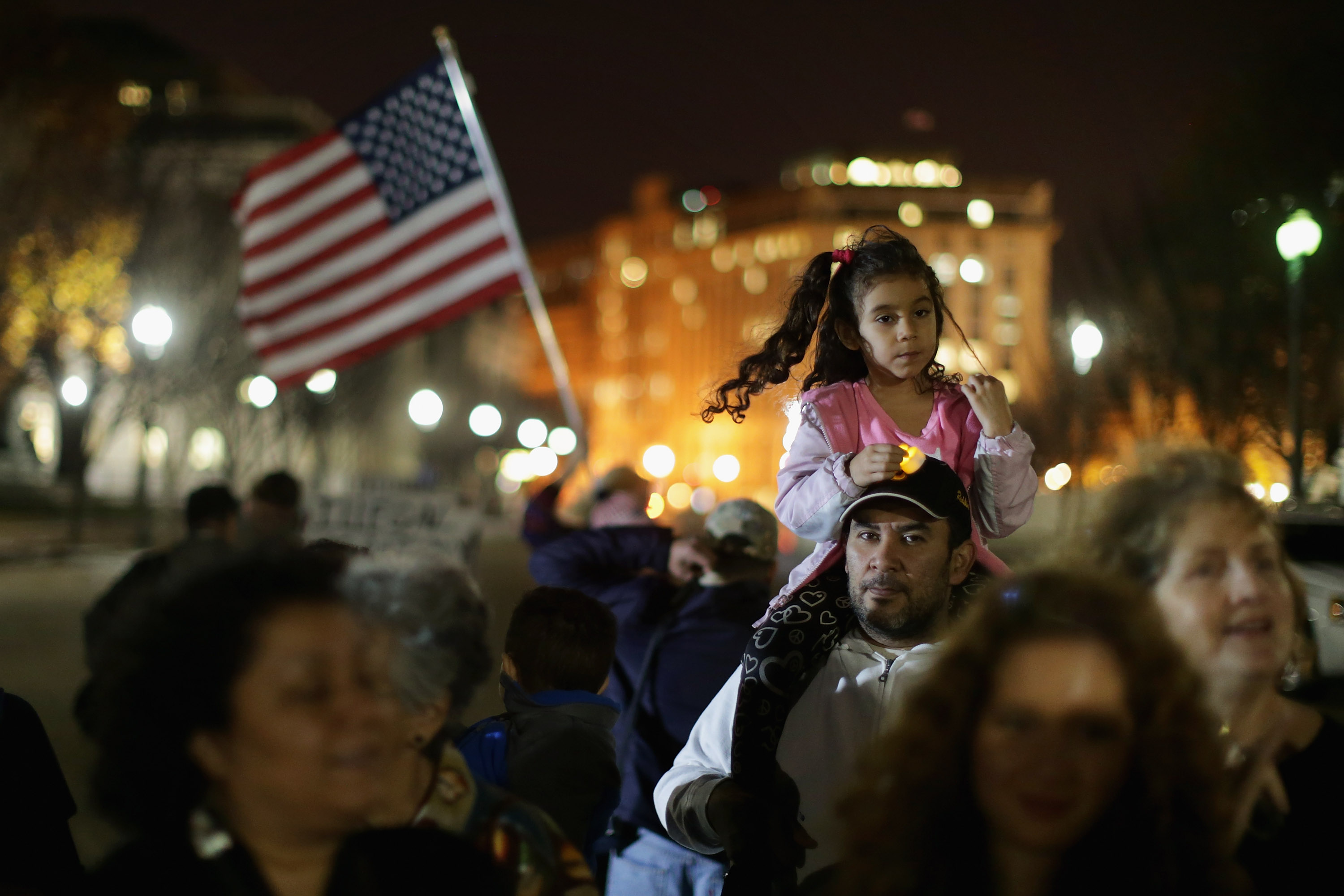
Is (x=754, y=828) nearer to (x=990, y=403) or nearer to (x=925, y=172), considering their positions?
(x=990, y=403)

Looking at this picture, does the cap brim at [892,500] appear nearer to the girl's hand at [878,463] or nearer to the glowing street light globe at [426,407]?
the girl's hand at [878,463]

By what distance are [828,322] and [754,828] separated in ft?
4.98

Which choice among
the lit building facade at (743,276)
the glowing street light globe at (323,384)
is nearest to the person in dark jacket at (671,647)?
the glowing street light globe at (323,384)

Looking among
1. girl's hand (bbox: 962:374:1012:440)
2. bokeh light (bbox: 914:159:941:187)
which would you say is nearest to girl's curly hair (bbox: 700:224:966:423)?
girl's hand (bbox: 962:374:1012:440)

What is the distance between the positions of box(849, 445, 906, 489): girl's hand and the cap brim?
0.04 meters

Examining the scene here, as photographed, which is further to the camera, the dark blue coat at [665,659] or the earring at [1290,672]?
the dark blue coat at [665,659]

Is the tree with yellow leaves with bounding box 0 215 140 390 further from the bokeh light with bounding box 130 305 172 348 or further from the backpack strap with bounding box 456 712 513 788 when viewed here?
the backpack strap with bounding box 456 712 513 788

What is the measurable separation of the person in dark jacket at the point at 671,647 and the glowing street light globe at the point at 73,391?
1180 inches

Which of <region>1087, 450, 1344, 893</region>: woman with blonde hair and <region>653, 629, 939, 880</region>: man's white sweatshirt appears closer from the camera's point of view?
<region>1087, 450, 1344, 893</region>: woman with blonde hair

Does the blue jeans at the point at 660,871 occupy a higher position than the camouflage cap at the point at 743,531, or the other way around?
the camouflage cap at the point at 743,531

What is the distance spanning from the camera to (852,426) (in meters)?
3.51

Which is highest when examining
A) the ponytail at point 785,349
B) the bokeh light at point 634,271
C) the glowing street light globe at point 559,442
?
the bokeh light at point 634,271

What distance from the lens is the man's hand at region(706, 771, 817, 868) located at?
2789mm

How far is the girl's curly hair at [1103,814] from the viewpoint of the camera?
6.37 ft
